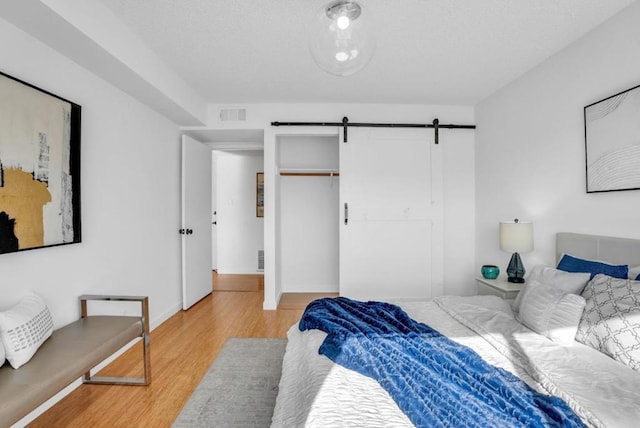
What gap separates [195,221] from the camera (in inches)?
163

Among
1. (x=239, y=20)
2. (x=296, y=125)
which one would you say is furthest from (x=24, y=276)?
(x=296, y=125)

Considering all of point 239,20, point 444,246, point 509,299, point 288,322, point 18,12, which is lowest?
point 288,322

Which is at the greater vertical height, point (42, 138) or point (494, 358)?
point (42, 138)

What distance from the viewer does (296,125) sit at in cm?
397

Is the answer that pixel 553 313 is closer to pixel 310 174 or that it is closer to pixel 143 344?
pixel 143 344

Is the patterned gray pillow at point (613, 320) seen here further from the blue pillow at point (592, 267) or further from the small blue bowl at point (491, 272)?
the small blue bowl at point (491, 272)

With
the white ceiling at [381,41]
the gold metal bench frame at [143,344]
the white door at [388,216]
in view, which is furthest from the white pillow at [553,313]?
the gold metal bench frame at [143,344]

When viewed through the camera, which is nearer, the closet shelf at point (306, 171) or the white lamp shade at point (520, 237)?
the white lamp shade at point (520, 237)

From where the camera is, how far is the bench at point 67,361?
140 centimetres

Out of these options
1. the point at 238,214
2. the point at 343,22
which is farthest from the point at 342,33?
the point at 238,214

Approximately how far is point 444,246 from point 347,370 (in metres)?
3.09

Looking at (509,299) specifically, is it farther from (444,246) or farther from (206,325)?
(206,325)

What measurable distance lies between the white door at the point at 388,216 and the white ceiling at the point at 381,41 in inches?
26.7

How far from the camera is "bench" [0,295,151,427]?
1399mm
